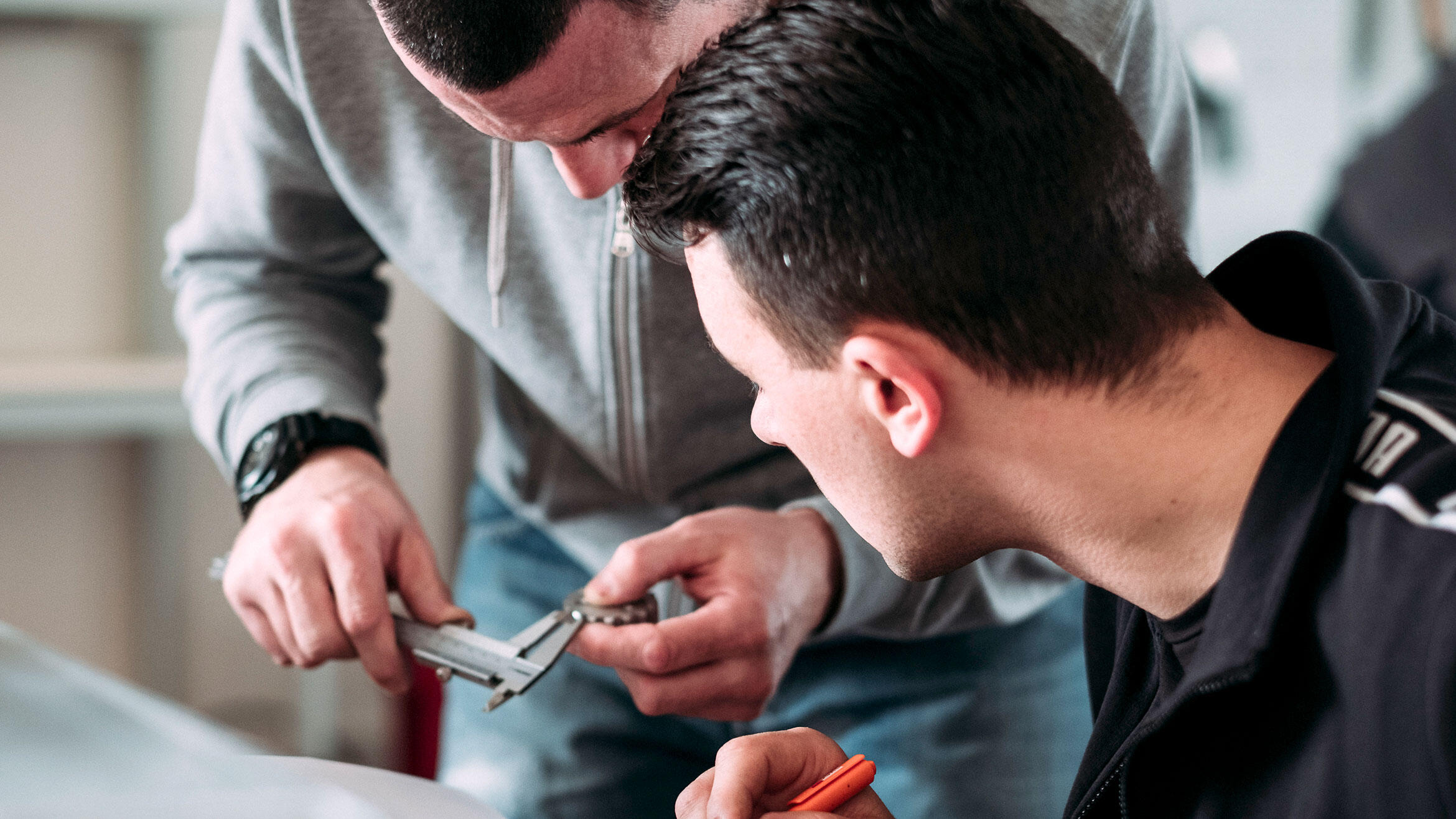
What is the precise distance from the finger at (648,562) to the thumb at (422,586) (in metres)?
0.12

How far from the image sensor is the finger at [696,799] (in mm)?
681

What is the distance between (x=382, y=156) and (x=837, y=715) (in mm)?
649

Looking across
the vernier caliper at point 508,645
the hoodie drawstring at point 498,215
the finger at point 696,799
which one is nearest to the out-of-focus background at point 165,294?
the hoodie drawstring at point 498,215

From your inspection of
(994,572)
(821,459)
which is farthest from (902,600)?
(821,459)

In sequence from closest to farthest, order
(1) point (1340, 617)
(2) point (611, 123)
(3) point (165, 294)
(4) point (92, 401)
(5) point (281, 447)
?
(1) point (1340, 617) → (2) point (611, 123) → (5) point (281, 447) → (4) point (92, 401) → (3) point (165, 294)

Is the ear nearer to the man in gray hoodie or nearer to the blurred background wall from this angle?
the man in gray hoodie

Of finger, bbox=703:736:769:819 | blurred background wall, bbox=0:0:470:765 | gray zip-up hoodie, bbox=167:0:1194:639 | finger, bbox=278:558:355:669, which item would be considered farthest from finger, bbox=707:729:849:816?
blurred background wall, bbox=0:0:470:765

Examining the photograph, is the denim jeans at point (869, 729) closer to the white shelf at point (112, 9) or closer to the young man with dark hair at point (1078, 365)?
the young man with dark hair at point (1078, 365)

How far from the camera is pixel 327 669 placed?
2.07 meters

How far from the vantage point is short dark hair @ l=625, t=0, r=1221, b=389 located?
0.61m

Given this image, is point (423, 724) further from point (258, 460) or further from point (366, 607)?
point (366, 607)

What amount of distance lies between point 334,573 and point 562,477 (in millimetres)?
304

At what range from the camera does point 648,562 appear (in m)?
0.89

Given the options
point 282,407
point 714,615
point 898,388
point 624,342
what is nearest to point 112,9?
point 282,407
